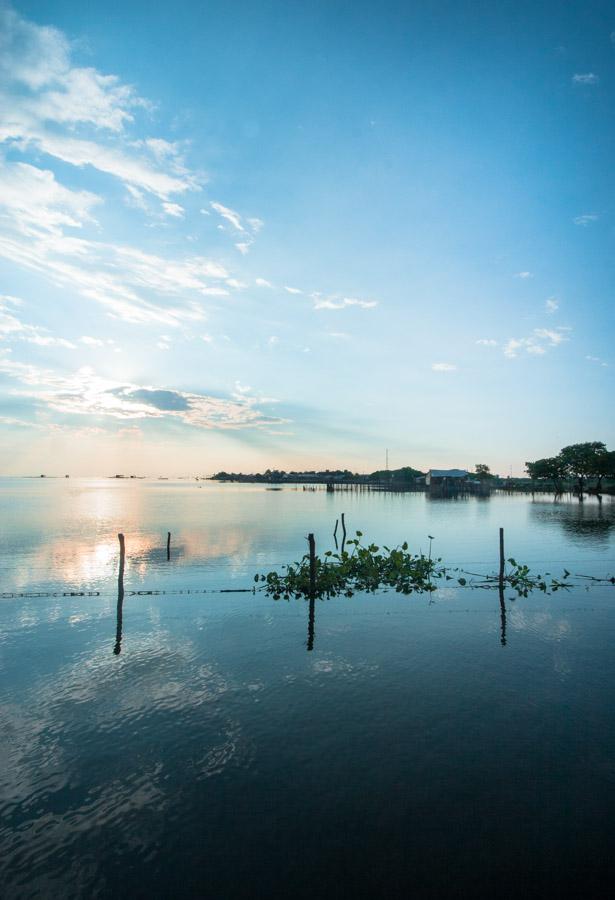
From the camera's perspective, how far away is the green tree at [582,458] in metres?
119

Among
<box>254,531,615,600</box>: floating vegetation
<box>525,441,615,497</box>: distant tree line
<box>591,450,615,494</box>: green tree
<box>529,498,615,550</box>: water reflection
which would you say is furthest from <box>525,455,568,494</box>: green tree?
<box>254,531,615,600</box>: floating vegetation

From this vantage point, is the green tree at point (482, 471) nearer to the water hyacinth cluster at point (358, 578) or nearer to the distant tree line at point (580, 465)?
the distant tree line at point (580, 465)

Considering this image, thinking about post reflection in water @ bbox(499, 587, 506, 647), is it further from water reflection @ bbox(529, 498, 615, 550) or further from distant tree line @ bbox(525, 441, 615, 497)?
distant tree line @ bbox(525, 441, 615, 497)

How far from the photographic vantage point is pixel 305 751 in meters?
10.4

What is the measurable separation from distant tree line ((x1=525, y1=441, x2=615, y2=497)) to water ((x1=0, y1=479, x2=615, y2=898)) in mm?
113919

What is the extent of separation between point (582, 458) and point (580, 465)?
2050 millimetres

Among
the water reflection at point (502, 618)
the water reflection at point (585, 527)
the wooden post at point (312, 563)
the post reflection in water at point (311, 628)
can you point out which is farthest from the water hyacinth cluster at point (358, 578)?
the water reflection at point (585, 527)

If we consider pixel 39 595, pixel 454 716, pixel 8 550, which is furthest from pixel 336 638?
pixel 8 550

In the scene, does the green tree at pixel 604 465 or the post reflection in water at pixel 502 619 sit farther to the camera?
the green tree at pixel 604 465

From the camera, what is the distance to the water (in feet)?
24.3

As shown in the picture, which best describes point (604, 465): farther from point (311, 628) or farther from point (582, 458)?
point (311, 628)

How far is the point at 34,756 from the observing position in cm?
1005

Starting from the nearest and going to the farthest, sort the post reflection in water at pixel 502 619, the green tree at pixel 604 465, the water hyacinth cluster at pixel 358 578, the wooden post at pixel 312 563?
the post reflection in water at pixel 502 619
the wooden post at pixel 312 563
the water hyacinth cluster at pixel 358 578
the green tree at pixel 604 465

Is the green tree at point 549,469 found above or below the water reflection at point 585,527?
above
